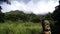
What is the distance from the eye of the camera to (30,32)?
11.9m

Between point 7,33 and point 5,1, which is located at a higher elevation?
point 5,1

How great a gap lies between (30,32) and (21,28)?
62 cm

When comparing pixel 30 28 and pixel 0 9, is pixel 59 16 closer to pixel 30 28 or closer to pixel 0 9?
pixel 30 28

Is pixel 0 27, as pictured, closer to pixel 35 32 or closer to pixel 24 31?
pixel 24 31

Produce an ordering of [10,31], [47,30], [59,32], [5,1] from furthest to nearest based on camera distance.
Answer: [5,1] < [59,32] < [10,31] < [47,30]

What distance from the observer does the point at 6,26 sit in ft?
39.4

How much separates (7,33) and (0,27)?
0.55 m

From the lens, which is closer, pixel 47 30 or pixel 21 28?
pixel 47 30

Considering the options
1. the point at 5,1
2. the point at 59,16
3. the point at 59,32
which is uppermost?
the point at 5,1

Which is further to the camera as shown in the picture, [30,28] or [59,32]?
[59,32]

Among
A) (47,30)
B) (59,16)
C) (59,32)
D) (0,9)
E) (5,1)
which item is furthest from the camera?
(0,9)

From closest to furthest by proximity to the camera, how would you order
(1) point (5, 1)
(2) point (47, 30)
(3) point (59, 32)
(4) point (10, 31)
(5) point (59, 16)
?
(2) point (47, 30) < (4) point (10, 31) < (3) point (59, 32) < (5) point (59, 16) < (1) point (5, 1)

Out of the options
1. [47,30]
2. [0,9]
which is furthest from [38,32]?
[0,9]

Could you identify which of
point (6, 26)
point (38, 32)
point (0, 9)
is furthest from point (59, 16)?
point (0, 9)
